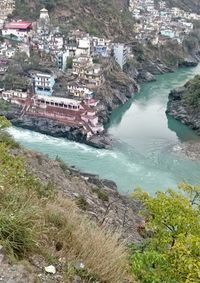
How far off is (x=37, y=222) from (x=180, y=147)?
17.5 meters

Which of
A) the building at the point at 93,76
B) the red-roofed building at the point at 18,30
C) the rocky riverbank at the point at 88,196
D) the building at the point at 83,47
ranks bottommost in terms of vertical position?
the rocky riverbank at the point at 88,196

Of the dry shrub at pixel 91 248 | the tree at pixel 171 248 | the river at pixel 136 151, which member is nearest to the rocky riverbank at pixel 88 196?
the tree at pixel 171 248

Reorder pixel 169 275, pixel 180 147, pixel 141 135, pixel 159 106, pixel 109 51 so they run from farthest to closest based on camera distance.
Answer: pixel 109 51 < pixel 159 106 < pixel 141 135 < pixel 180 147 < pixel 169 275

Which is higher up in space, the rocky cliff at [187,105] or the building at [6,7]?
the building at [6,7]

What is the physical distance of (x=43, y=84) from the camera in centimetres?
2403

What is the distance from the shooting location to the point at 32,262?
2.34m

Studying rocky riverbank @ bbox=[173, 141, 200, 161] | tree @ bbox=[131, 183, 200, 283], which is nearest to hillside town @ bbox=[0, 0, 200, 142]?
rocky riverbank @ bbox=[173, 141, 200, 161]

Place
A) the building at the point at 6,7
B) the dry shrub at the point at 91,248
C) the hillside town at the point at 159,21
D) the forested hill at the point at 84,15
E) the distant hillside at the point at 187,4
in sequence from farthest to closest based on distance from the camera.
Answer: the distant hillside at the point at 187,4, the hillside town at the point at 159,21, the building at the point at 6,7, the forested hill at the point at 84,15, the dry shrub at the point at 91,248

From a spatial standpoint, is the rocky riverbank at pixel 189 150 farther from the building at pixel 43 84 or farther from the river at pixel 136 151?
the building at pixel 43 84

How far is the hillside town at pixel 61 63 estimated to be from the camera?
21.8 metres

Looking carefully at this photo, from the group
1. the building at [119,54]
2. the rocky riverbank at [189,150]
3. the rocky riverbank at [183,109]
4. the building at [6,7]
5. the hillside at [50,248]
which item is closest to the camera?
the hillside at [50,248]

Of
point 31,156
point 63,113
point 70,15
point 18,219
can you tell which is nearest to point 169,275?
point 18,219

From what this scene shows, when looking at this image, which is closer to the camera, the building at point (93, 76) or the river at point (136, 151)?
the river at point (136, 151)

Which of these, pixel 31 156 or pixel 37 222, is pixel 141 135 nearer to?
pixel 31 156
